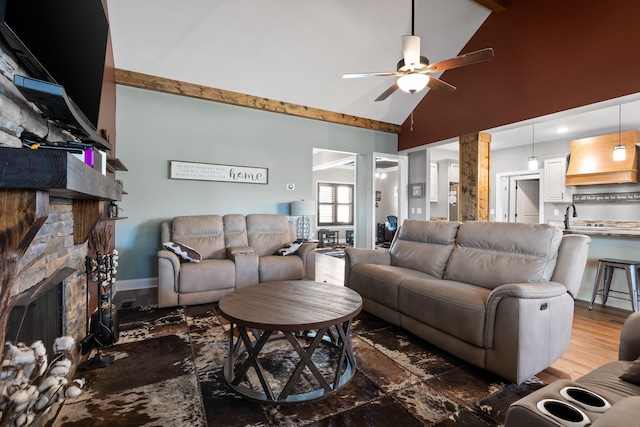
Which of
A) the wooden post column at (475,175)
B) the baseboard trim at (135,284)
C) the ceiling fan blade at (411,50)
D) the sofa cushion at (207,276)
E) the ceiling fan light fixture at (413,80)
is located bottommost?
the baseboard trim at (135,284)

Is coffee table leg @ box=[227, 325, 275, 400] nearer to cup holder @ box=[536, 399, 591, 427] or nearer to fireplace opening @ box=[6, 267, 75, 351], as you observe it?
fireplace opening @ box=[6, 267, 75, 351]

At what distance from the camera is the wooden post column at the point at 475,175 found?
464 cm

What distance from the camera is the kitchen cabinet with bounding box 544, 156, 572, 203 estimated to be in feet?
19.1

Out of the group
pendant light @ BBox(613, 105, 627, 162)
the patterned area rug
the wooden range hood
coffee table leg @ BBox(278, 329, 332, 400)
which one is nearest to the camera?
the patterned area rug

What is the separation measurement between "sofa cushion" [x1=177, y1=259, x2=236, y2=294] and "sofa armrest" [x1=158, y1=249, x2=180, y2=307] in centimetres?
6

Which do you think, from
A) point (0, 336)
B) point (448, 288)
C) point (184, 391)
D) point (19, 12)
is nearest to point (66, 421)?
point (184, 391)

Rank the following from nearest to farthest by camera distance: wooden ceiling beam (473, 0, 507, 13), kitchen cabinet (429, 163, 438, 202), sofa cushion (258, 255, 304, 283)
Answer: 1. sofa cushion (258, 255, 304, 283)
2. wooden ceiling beam (473, 0, 507, 13)
3. kitchen cabinet (429, 163, 438, 202)

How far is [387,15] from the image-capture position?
164 inches

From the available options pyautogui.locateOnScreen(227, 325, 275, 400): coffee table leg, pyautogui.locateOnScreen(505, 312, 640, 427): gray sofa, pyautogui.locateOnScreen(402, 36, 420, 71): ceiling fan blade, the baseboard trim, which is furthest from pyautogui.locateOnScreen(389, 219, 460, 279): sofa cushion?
the baseboard trim

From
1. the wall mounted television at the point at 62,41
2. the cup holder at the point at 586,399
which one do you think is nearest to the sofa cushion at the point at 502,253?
the cup holder at the point at 586,399

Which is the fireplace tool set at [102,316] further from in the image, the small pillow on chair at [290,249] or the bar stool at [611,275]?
the bar stool at [611,275]

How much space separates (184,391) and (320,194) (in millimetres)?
8309

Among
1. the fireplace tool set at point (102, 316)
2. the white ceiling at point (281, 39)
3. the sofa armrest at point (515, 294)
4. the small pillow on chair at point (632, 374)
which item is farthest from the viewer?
the white ceiling at point (281, 39)

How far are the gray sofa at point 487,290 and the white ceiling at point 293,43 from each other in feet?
7.63
